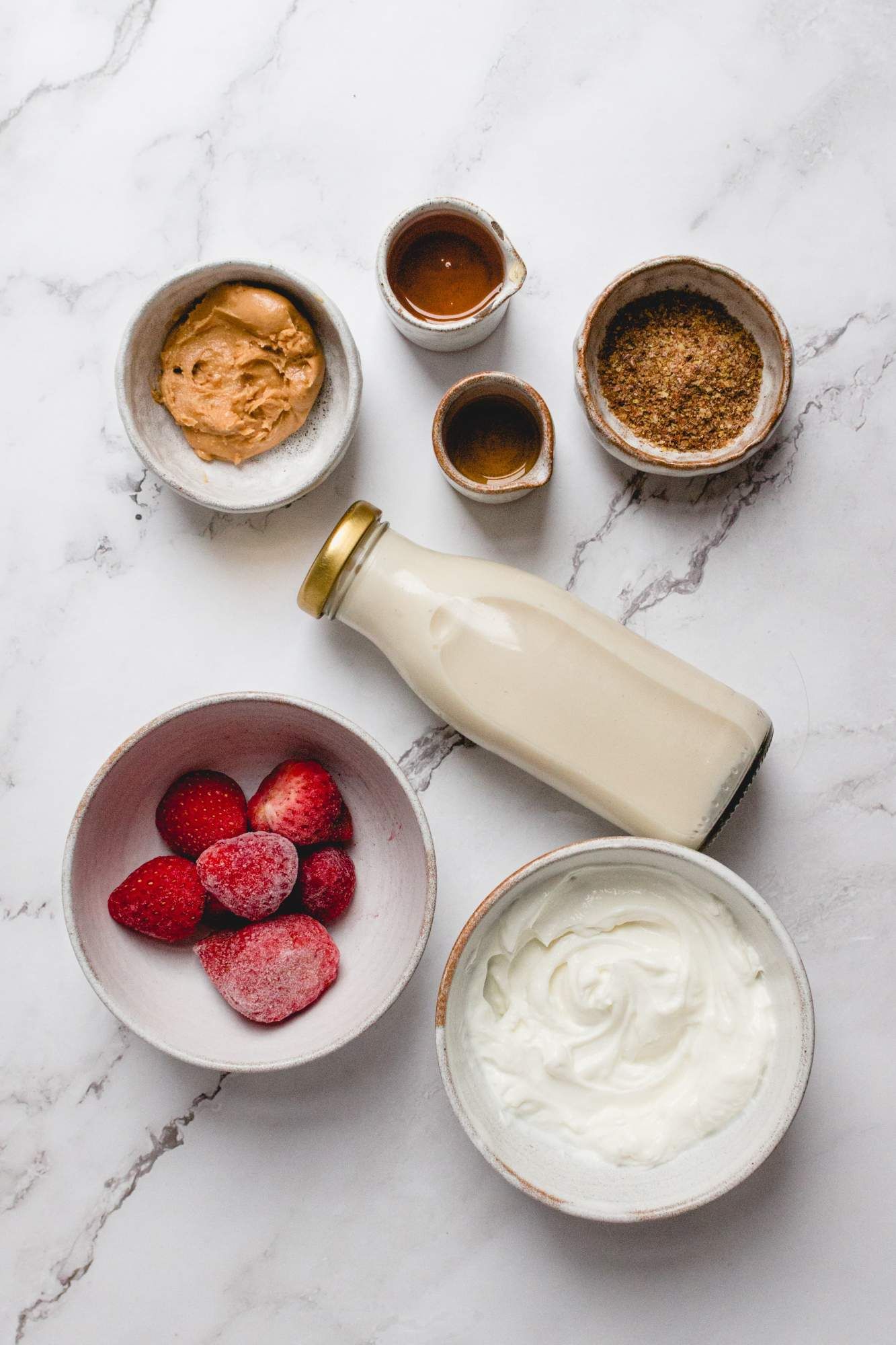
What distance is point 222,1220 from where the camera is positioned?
127 cm

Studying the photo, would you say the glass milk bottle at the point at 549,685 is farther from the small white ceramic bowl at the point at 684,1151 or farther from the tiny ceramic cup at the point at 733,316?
the tiny ceramic cup at the point at 733,316

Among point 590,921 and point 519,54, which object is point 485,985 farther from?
point 519,54

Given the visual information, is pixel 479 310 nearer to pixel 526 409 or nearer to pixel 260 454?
pixel 526 409

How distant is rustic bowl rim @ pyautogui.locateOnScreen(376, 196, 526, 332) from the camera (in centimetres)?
114

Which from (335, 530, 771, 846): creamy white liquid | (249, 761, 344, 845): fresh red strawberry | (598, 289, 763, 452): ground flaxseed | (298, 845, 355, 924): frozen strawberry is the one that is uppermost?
(598, 289, 763, 452): ground flaxseed

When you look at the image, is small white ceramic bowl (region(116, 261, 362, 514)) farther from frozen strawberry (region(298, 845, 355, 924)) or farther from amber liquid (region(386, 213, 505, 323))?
frozen strawberry (region(298, 845, 355, 924))

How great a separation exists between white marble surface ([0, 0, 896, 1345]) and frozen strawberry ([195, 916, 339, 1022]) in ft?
0.53

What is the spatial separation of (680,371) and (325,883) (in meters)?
0.75

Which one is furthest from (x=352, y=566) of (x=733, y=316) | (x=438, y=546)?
(x=733, y=316)

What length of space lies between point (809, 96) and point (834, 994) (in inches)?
45.3

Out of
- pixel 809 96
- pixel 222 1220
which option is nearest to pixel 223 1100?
pixel 222 1220

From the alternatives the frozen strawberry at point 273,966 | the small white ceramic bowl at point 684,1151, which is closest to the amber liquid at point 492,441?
the small white ceramic bowl at point 684,1151

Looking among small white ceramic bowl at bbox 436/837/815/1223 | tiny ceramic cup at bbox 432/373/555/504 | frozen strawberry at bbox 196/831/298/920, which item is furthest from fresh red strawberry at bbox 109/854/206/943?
tiny ceramic cup at bbox 432/373/555/504

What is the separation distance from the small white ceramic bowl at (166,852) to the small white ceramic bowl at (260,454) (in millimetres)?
261
